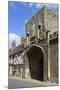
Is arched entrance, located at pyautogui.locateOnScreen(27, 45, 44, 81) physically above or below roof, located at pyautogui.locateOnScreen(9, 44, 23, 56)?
below

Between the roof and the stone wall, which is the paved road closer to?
the stone wall

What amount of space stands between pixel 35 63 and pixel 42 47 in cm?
21

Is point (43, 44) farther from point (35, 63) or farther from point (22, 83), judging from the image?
point (22, 83)

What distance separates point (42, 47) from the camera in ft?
9.01

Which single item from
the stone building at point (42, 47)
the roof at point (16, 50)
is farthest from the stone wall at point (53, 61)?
the roof at point (16, 50)

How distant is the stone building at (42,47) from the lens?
8.86 feet

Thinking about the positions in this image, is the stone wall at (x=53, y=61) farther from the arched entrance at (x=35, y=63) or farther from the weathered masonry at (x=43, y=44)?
the arched entrance at (x=35, y=63)

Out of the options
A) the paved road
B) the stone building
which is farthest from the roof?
the paved road

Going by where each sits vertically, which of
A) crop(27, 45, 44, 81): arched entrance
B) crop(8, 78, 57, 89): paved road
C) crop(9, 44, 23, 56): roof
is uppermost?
crop(9, 44, 23, 56): roof

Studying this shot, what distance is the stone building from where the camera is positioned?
2.70 meters

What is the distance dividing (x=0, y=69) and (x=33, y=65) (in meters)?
0.40

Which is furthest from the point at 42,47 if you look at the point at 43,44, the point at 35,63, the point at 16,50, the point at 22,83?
the point at 22,83

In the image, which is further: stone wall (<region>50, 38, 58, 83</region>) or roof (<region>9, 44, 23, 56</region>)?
stone wall (<region>50, 38, 58, 83</region>)

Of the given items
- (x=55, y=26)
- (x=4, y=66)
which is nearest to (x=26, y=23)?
(x=55, y=26)
